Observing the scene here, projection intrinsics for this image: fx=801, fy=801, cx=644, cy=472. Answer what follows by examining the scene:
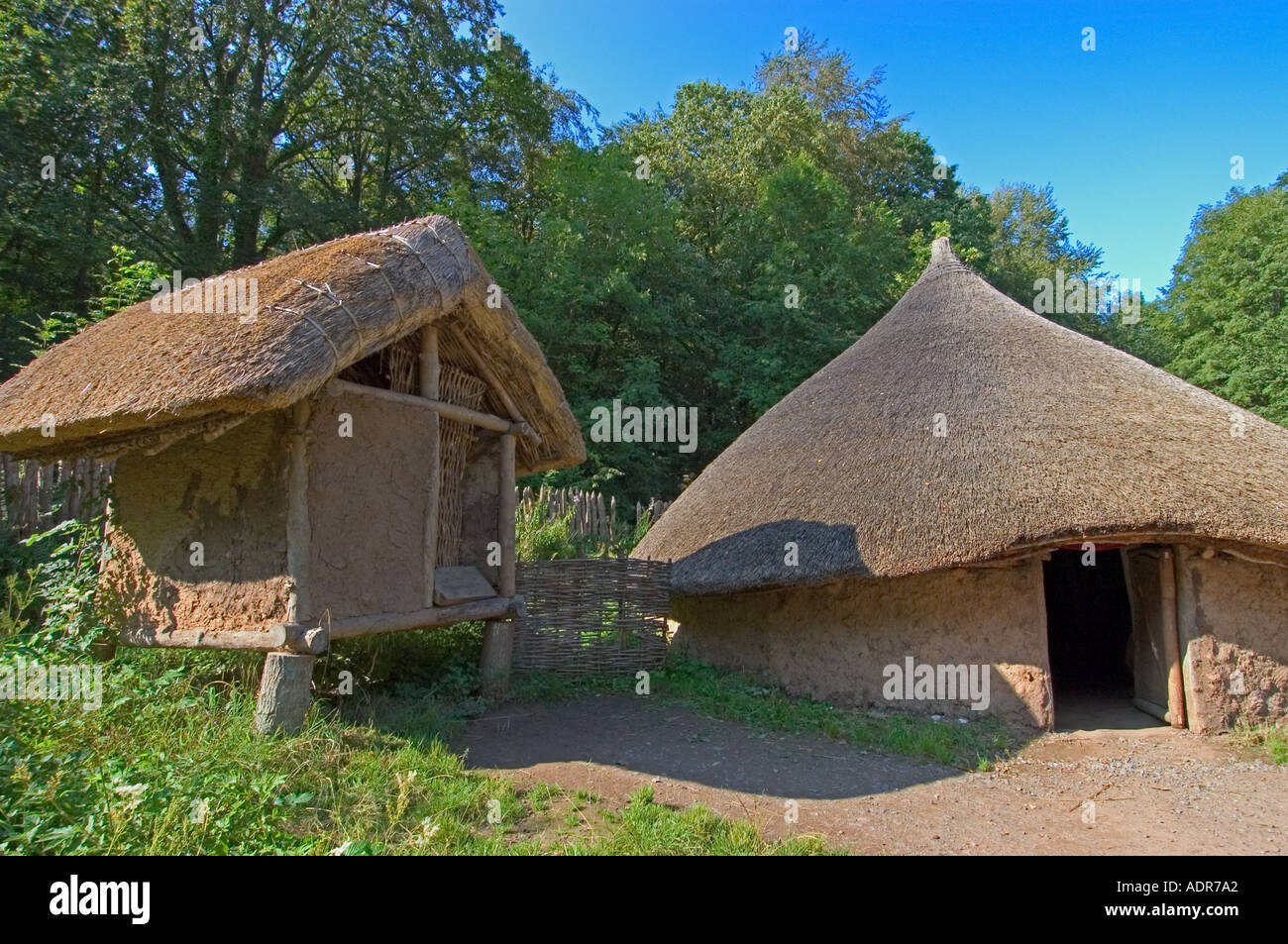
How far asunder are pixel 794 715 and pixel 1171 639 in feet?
10.4

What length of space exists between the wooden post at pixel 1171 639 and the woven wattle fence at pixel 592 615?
169 inches

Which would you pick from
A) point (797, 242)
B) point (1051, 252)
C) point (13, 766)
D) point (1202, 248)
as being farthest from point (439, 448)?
point (1051, 252)

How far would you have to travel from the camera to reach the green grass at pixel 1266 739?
19.1ft

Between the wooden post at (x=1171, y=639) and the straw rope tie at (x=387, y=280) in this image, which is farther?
the wooden post at (x=1171, y=639)

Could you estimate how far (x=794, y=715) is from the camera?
6648mm

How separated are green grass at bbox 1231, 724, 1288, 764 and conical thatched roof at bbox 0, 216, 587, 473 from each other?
21.5 feet

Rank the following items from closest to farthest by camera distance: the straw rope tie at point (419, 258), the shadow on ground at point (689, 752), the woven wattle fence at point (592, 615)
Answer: the shadow on ground at point (689, 752) < the straw rope tie at point (419, 258) < the woven wattle fence at point (592, 615)

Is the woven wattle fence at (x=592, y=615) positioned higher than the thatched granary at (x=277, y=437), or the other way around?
the thatched granary at (x=277, y=437)

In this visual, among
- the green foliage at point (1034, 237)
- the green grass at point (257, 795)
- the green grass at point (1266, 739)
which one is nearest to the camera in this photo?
the green grass at point (257, 795)

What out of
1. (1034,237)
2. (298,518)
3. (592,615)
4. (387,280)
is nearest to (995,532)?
(592,615)

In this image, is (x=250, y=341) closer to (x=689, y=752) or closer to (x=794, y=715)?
(x=689, y=752)

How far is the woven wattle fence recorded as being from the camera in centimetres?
754

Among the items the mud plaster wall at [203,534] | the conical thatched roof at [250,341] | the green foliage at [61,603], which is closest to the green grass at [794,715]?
the mud plaster wall at [203,534]

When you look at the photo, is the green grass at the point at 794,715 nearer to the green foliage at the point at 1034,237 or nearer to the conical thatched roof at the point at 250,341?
the conical thatched roof at the point at 250,341
